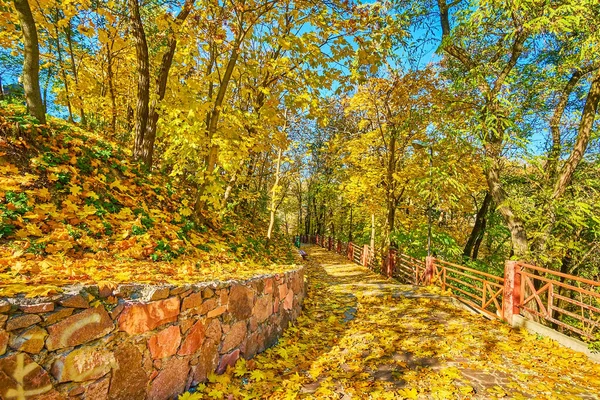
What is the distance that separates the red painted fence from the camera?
5.22 metres

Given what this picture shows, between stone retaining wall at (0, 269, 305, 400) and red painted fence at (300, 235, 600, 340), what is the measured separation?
4.96m

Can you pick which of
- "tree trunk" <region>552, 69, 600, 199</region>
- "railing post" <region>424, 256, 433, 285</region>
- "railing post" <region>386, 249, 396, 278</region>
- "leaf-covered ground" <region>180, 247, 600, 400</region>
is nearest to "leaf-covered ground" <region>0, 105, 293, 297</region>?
"leaf-covered ground" <region>180, 247, 600, 400</region>

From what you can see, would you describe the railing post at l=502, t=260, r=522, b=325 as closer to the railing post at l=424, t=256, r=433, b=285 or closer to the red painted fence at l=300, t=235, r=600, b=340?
the red painted fence at l=300, t=235, r=600, b=340

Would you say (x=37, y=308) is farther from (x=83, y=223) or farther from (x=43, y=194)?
(x=43, y=194)

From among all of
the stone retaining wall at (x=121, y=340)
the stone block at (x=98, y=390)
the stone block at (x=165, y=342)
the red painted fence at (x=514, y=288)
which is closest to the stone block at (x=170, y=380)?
the stone retaining wall at (x=121, y=340)

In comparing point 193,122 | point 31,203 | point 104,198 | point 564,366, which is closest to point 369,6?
point 193,122

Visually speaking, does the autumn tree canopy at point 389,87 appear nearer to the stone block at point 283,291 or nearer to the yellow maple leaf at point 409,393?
the stone block at point 283,291

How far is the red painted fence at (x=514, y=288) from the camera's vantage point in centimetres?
522

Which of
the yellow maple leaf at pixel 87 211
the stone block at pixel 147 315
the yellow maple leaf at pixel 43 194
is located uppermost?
the yellow maple leaf at pixel 43 194

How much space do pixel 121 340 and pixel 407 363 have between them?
3.68 meters

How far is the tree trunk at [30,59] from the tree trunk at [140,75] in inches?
84.2

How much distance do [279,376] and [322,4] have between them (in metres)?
6.10

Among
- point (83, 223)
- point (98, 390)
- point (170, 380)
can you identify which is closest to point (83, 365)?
point (98, 390)

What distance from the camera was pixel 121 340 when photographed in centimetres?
246
